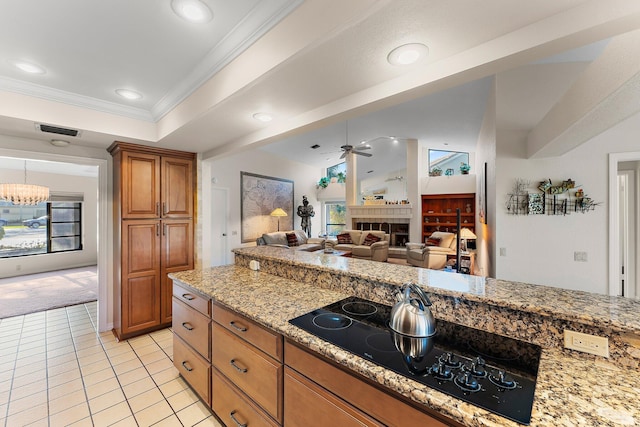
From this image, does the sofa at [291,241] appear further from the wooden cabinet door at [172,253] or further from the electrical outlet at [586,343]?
the electrical outlet at [586,343]

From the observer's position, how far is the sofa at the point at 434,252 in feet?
19.5

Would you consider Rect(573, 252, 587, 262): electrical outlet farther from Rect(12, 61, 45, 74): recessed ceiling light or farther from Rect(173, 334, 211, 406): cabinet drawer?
Rect(12, 61, 45, 74): recessed ceiling light

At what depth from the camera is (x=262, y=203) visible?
7.53 metres

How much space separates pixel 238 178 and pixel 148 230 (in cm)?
375

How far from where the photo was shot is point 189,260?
3635mm

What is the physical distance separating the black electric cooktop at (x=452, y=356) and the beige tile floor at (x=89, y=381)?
1.44 metres

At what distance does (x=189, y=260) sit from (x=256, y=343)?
8.64 feet

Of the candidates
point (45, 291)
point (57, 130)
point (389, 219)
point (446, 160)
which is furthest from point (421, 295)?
point (446, 160)

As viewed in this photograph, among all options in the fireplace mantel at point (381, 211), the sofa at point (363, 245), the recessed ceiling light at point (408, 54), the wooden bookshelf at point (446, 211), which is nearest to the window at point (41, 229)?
the sofa at point (363, 245)

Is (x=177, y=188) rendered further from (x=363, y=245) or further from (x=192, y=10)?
(x=363, y=245)

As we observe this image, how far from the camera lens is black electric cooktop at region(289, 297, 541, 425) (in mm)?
787

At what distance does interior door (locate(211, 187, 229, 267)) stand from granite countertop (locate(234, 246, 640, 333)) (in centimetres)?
499

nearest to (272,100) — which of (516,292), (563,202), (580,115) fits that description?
(516,292)

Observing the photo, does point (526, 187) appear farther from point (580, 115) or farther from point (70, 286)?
point (70, 286)
